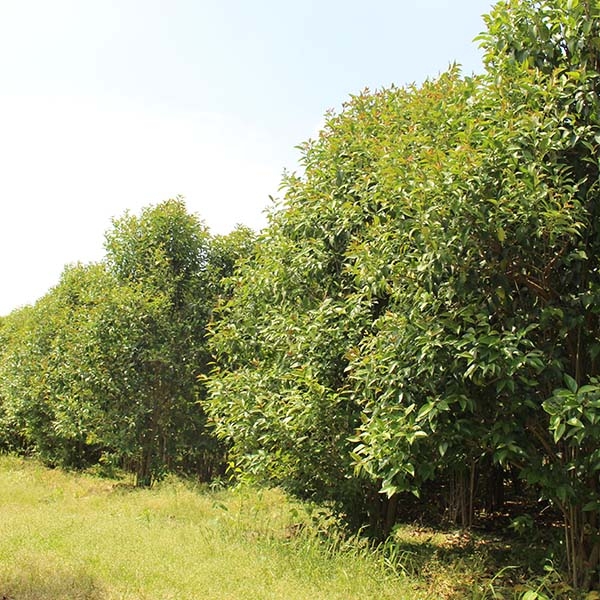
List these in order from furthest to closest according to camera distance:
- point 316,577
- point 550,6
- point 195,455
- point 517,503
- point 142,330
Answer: point 195,455 < point 142,330 < point 517,503 < point 316,577 < point 550,6

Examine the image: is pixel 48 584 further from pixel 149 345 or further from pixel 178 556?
pixel 149 345

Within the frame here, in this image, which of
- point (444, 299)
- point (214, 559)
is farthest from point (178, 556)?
point (444, 299)

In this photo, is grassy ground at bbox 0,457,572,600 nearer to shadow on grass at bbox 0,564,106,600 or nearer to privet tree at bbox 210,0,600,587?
shadow on grass at bbox 0,564,106,600

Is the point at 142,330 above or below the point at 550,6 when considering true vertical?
below

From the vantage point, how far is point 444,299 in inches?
215

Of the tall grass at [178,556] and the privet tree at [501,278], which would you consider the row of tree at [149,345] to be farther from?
the privet tree at [501,278]

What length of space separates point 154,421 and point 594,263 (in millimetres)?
10241

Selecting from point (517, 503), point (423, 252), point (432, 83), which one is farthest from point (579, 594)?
point (517, 503)

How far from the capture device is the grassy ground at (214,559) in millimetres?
5902

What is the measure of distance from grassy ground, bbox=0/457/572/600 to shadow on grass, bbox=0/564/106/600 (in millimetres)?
12

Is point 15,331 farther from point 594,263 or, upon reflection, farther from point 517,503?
point 594,263

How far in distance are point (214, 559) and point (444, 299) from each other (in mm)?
3778

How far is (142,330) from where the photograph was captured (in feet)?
43.1

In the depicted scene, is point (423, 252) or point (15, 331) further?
point (15, 331)
